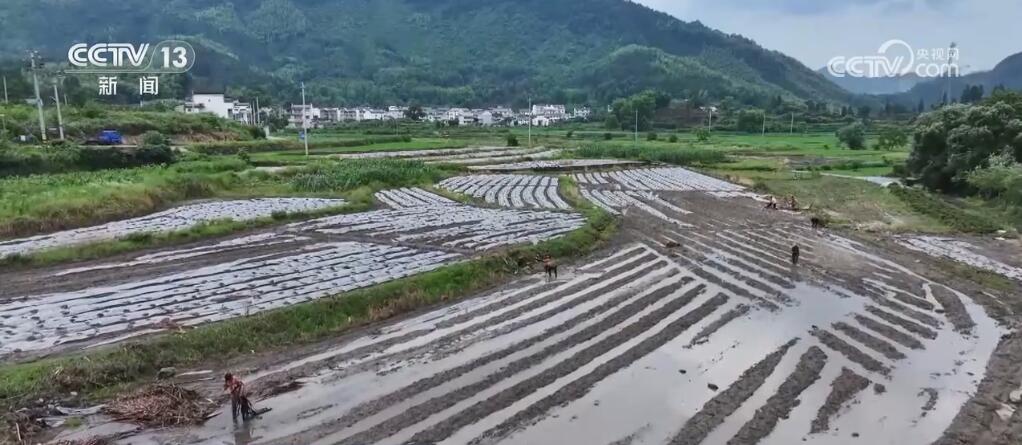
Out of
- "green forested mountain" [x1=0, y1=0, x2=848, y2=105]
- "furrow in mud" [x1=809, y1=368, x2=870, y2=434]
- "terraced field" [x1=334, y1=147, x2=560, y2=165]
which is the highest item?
"green forested mountain" [x1=0, y1=0, x2=848, y2=105]

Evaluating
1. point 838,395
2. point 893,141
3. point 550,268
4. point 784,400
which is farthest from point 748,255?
point 893,141

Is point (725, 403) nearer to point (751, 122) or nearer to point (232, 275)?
point (232, 275)

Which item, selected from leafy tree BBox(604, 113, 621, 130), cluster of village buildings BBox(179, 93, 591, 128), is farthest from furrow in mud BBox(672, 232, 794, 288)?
leafy tree BBox(604, 113, 621, 130)

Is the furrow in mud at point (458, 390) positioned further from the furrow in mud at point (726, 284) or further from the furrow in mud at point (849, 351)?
the furrow in mud at point (849, 351)

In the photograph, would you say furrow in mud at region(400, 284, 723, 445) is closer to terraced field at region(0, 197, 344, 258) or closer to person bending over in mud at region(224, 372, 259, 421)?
person bending over in mud at region(224, 372, 259, 421)

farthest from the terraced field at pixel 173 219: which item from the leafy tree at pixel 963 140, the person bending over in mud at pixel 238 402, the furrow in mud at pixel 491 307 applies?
the leafy tree at pixel 963 140
